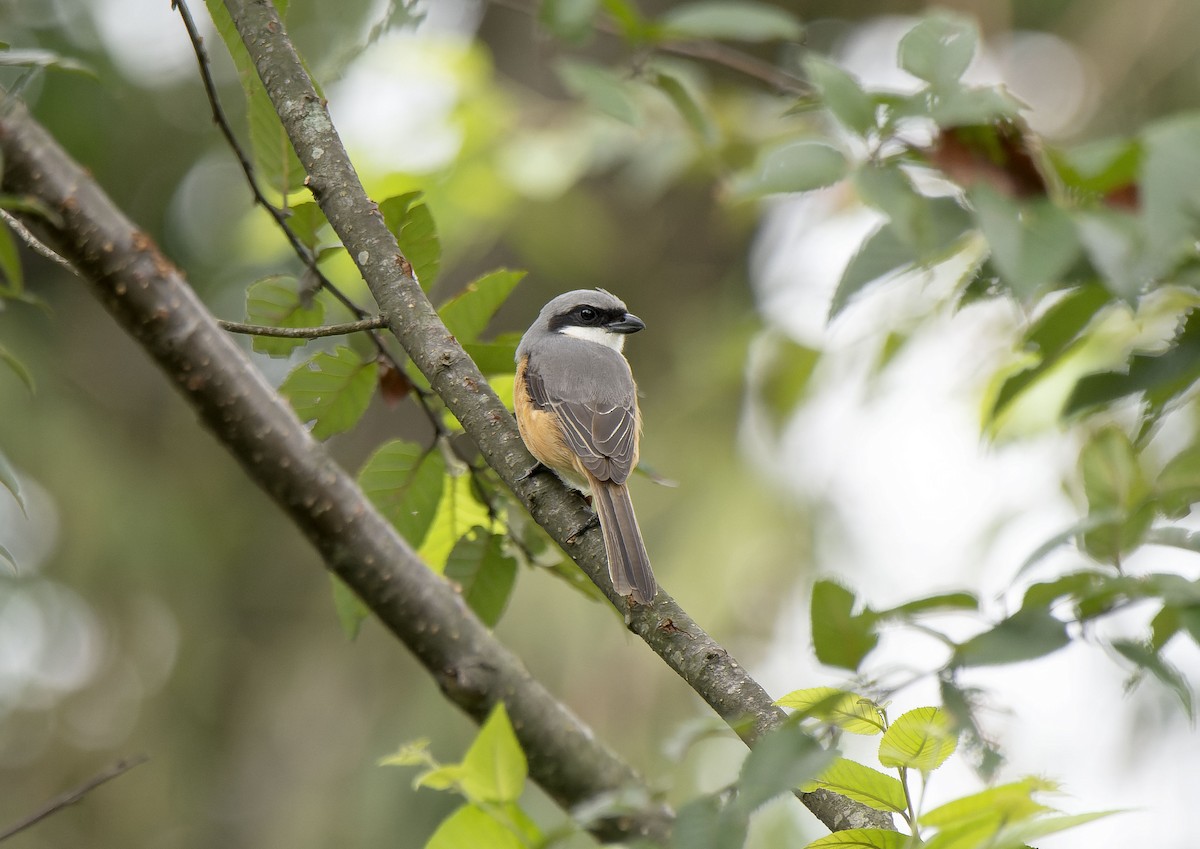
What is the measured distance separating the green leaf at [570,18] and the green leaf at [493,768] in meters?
1.97

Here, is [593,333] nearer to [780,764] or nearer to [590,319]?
[590,319]

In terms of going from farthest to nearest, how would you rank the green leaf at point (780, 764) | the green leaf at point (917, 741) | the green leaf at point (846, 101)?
the green leaf at point (846, 101) → the green leaf at point (917, 741) → the green leaf at point (780, 764)

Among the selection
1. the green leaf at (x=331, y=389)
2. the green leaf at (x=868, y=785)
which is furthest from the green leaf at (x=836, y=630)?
the green leaf at (x=331, y=389)

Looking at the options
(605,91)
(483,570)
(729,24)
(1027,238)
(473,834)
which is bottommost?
(473,834)

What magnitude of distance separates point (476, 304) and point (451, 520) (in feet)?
2.12

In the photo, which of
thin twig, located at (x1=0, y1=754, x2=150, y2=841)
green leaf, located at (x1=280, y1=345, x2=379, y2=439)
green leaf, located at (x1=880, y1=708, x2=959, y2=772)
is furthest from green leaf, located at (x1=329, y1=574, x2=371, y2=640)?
green leaf, located at (x1=880, y1=708, x2=959, y2=772)

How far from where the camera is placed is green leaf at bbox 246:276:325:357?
2688 millimetres

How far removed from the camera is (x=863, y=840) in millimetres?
1544

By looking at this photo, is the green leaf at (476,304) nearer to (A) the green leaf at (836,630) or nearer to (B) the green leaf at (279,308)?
(B) the green leaf at (279,308)

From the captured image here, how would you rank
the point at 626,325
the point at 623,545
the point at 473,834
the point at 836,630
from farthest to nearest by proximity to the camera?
the point at 626,325 → the point at 623,545 → the point at 473,834 → the point at 836,630

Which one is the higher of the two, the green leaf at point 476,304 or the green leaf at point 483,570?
the green leaf at point 476,304

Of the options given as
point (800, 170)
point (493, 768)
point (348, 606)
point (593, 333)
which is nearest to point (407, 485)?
point (348, 606)

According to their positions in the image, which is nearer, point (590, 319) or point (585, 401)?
point (585, 401)

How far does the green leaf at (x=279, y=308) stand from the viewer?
2688 mm
